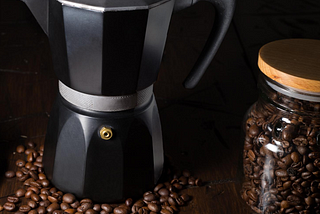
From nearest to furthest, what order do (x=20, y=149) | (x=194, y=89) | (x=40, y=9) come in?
(x=40, y=9) → (x=20, y=149) → (x=194, y=89)

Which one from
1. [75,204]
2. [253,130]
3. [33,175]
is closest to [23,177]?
[33,175]

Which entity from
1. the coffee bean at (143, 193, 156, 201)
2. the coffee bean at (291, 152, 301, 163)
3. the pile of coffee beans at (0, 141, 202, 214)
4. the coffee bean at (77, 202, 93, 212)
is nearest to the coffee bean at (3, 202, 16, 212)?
the pile of coffee beans at (0, 141, 202, 214)

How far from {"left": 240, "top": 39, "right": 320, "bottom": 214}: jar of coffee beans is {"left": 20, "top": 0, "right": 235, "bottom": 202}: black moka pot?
120 mm

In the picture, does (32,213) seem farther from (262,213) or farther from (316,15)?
(316,15)

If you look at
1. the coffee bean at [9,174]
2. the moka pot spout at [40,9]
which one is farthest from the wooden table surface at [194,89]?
the moka pot spout at [40,9]

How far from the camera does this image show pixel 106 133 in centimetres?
74

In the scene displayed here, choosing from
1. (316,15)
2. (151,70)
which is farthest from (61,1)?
(316,15)

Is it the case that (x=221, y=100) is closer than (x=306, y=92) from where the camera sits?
No

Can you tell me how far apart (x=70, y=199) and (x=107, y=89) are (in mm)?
214

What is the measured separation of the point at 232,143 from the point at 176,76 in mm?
252

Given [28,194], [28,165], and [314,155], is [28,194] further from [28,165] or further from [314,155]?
[314,155]

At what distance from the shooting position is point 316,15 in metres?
1.40

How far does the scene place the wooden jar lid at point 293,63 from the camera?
655 millimetres

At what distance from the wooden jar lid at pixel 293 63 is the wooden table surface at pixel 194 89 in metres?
0.21
